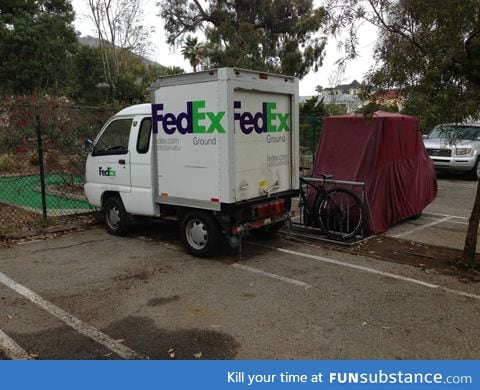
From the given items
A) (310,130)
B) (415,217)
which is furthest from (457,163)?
(415,217)

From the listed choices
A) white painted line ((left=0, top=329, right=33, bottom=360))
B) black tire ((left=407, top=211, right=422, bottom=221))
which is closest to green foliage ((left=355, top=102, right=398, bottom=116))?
black tire ((left=407, top=211, right=422, bottom=221))

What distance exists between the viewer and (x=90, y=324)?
4.52m

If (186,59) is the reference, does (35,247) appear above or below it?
below

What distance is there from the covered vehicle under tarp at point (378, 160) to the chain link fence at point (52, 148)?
4.43m

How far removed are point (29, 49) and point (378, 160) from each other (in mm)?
29886

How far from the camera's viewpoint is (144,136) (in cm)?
718

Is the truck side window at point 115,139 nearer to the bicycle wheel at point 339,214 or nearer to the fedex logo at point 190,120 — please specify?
the fedex logo at point 190,120

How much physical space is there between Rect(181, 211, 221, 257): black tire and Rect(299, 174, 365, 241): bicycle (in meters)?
1.95

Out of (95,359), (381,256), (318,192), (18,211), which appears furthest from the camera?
(18,211)

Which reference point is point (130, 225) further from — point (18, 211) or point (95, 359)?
point (95, 359)

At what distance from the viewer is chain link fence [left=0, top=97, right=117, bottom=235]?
9.26 m

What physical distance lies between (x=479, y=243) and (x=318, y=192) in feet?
8.51

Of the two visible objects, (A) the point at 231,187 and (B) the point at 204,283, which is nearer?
(B) the point at 204,283

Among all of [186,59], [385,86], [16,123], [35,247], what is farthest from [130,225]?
[186,59]
